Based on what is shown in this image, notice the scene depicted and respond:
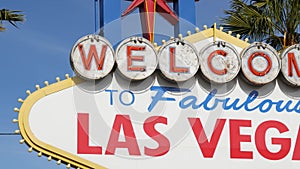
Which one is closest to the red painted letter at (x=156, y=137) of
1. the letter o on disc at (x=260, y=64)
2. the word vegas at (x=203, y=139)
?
the word vegas at (x=203, y=139)

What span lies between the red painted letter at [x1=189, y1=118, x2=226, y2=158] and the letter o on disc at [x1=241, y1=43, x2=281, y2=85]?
94cm

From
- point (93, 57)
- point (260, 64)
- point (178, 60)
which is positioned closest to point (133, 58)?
point (93, 57)

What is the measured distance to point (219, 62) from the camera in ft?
38.7

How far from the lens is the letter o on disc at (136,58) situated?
11.4m

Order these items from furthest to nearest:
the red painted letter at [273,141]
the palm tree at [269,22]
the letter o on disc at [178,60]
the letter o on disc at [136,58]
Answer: the palm tree at [269,22] < the red painted letter at [273,141] < the letter o on disc at [178,60] < the letter o on disc at [136,58]

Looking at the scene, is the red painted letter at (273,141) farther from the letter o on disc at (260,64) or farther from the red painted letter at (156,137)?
the red painted letter at (156,137)

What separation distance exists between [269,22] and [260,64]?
13.5 ft

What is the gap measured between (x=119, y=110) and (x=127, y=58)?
0.83 meters

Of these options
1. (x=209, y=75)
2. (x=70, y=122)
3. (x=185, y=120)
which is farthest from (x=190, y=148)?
(x=70, y=122)

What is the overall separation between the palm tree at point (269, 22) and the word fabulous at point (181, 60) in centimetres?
315

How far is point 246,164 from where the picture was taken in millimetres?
11688

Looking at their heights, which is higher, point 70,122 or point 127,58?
point 127,58

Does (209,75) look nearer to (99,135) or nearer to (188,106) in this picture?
(188,106)

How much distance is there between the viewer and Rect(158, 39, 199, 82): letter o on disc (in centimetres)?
1155
